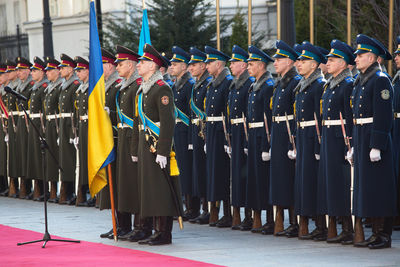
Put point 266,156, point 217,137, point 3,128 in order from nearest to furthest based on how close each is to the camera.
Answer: point 266,156 < point 217,137 < point 3,128

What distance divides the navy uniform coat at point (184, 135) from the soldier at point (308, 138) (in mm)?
2459

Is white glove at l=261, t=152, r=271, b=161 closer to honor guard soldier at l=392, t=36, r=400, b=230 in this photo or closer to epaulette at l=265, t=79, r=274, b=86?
epaulette at l=265, t=79, r=274, b=86

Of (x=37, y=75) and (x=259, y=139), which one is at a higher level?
(x=37, y=75)

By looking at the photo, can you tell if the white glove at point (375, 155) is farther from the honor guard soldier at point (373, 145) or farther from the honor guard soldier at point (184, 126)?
the honor guard soldier at point (184, 126)

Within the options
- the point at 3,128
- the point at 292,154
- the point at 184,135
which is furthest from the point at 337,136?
the point at 3,128

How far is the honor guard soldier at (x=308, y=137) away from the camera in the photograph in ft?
34.1

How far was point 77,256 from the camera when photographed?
9.53 meters

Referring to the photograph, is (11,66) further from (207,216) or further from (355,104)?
(355,104)

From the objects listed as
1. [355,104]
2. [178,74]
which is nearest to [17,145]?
[178,74]

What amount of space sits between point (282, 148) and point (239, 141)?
0.83m

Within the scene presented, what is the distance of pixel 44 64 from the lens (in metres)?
15.5

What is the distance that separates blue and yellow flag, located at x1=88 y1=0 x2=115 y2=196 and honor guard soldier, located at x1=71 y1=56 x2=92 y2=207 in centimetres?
322

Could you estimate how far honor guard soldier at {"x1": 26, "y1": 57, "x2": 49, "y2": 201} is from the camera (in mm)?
15445

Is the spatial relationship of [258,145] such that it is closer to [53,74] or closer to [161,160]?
[161,160]
